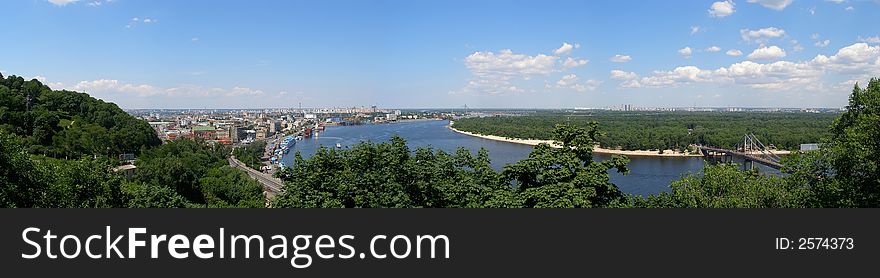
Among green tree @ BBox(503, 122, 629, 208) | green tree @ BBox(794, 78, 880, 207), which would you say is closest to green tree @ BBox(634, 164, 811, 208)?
green tree @ BBox(794, 78, 880, 207)

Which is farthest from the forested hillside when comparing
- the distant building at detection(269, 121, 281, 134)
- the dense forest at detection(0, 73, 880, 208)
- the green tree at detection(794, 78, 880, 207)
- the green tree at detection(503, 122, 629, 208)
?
the distant building at detection(269, 121, 281, 134)

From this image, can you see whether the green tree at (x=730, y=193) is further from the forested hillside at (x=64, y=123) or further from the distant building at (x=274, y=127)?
the distant building at (x=274, y=127)

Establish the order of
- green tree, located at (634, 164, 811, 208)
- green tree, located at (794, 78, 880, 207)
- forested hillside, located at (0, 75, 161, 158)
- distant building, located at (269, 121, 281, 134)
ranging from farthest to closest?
distant building, located at (269, 121, 281, 134)
forested hillside, located at (0, 75, 161, 158)
green tree, located at (634, 164, 811, 208)
green tree, located at (794, 78, 880, 207)

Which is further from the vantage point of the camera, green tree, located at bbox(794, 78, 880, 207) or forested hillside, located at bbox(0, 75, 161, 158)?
forested hillside, located at bbox(0, 75, 161, 158)

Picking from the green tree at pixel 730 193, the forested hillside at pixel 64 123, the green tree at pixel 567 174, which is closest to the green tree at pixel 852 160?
the green tree at pixel 730 193

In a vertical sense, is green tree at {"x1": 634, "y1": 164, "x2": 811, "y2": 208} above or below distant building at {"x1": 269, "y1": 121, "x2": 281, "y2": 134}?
above

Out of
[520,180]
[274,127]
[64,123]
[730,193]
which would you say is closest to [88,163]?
[520,180]

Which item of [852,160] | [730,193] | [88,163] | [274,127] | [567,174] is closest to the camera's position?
[852,160]

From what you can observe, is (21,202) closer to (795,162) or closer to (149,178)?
(795,162)

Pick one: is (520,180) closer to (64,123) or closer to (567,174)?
(567,174)

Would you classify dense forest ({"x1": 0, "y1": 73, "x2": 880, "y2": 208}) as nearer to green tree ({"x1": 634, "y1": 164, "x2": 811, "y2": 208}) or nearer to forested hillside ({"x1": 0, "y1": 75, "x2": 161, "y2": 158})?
green tree ({"x1": 634, "y1": 164, "x2": 811, "y2": 208})

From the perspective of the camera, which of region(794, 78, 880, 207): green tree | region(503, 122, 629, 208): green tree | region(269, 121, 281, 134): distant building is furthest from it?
region(269, 121, 281, 134): distant building

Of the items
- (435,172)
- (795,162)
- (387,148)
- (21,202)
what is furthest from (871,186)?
(21,202)
